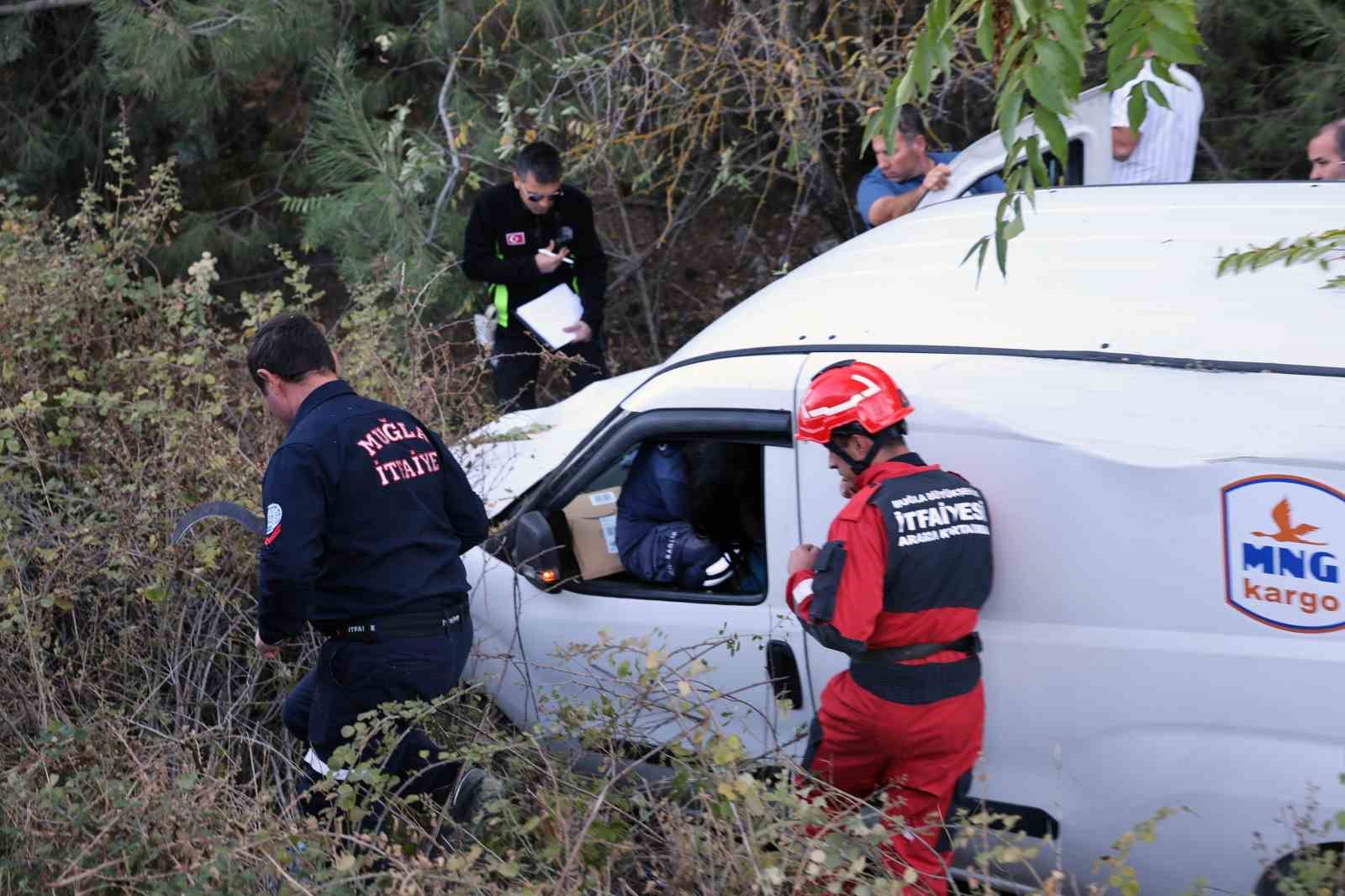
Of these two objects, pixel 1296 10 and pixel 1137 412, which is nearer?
pixel 1137 412

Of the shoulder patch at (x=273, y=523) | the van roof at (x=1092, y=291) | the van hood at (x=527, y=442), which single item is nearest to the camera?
the van roof at (x=1092, y=291)

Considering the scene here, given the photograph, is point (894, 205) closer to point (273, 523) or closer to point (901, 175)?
point (901, 175)

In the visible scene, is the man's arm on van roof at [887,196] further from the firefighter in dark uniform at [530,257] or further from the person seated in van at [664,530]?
the person seated in van at [664,530]

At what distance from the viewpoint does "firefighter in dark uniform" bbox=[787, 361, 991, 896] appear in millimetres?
3104

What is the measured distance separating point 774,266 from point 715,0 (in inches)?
71.6

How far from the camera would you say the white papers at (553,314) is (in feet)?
20.1

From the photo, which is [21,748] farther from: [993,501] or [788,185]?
[788,185]

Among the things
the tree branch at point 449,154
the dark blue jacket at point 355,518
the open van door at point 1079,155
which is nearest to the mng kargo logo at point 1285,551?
the dark blue jacket at point 355,518

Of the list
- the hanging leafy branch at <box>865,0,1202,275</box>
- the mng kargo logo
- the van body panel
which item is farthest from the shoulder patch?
the mng kargo logo

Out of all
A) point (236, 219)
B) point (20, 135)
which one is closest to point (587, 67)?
point (236, 219)

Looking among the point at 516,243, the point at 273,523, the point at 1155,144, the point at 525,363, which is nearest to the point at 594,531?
the point at 273,523

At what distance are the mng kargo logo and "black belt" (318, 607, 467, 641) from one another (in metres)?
2.10

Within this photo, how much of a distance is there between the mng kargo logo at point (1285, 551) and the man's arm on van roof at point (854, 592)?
783mm

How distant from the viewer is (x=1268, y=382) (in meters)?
2.93
